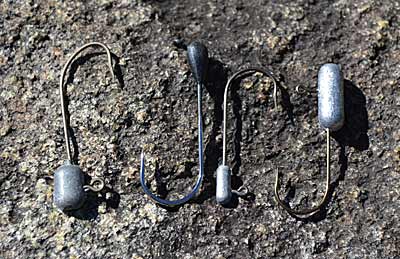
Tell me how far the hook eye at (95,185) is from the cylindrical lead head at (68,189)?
2 centimetres

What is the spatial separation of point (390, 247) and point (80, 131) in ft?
3.32

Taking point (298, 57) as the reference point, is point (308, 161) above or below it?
below

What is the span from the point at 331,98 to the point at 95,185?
77 centimetres

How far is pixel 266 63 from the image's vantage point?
2688 mm

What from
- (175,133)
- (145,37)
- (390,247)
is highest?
(145,37)

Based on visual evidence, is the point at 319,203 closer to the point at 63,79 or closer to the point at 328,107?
the point at 328,107

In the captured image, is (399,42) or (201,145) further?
(399,42)

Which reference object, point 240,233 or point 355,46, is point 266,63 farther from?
point 240,233

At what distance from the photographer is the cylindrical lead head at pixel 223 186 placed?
2.49 meters

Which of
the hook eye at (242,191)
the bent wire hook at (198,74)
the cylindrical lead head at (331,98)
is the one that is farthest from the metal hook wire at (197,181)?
the cylindrical lead head at (331,98)

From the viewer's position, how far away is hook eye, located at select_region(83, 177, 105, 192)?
2463 millimetres

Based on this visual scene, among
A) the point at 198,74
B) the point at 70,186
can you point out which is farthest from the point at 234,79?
the point at 70,186

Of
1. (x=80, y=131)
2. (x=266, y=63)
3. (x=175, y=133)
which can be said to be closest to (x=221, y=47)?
(x=266, y=63)

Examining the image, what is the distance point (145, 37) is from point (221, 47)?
9.8 inches
